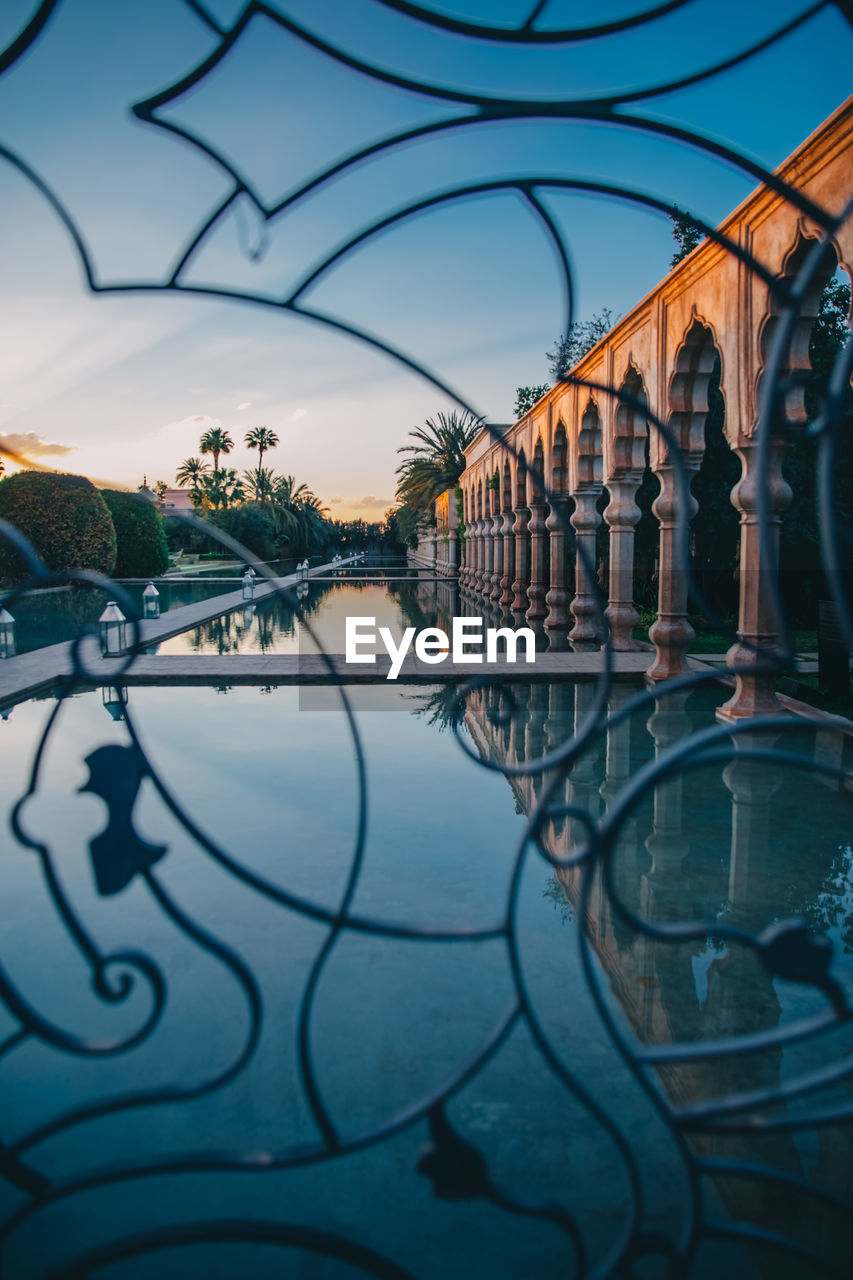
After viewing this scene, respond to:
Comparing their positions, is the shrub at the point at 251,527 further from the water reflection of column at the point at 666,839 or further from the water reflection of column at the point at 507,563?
the water reflection of column at the point at 666,839

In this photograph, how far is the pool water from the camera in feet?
6.07

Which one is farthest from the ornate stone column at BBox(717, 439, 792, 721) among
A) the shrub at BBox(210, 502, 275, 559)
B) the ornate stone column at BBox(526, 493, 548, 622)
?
the shrub at BBox(210, 502, 275, 559)

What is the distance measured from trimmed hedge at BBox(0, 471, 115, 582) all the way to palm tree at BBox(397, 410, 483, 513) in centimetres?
1411

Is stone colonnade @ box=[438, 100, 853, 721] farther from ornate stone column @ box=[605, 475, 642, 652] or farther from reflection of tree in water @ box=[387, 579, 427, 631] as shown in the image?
reflection of tree in water @ box=[387, 579, 427, 631]

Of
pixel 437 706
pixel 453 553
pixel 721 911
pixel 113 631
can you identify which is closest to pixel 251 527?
pixel 453 553

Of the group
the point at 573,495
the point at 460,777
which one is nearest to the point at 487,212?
the point at 460,777

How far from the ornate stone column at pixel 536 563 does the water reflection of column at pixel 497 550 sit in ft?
12.1

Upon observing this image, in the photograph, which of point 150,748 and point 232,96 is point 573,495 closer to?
point 150,748

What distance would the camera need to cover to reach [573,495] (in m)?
12.2

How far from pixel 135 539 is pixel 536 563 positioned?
14757 millimetres

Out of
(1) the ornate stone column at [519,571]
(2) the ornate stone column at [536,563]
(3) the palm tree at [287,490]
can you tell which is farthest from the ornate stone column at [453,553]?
(3) the palm tree at [287,490]

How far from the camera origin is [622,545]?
408 inches

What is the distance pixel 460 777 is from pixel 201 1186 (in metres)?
3.54

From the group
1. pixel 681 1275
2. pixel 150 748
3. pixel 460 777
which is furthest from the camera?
pixel 150 748
